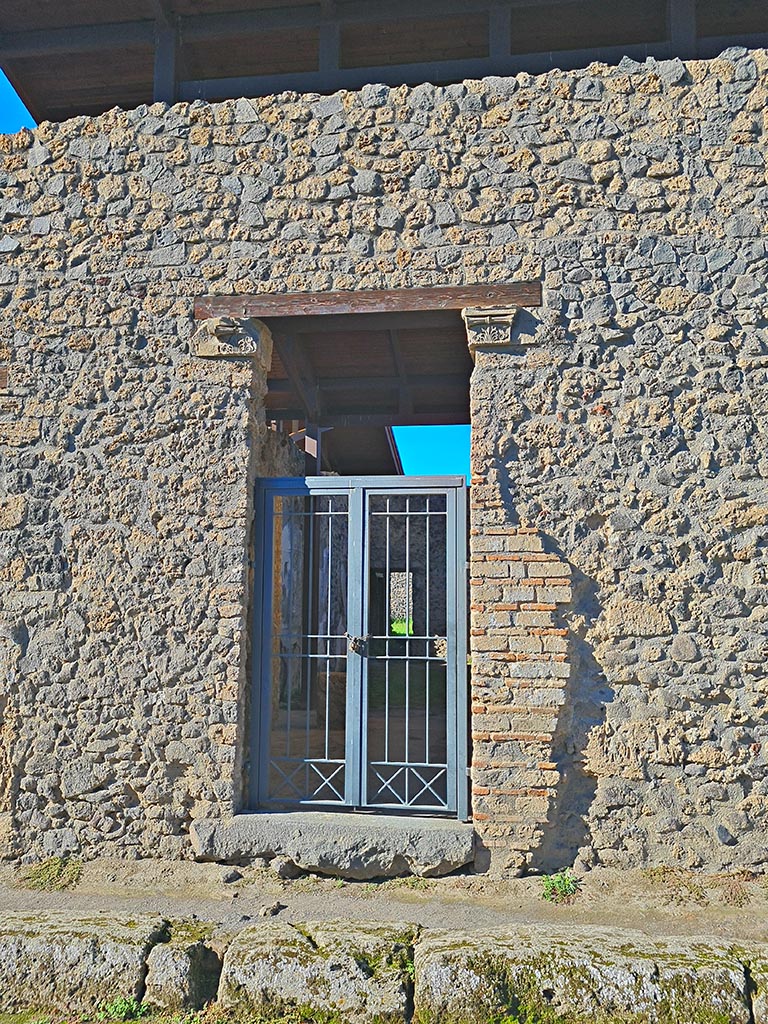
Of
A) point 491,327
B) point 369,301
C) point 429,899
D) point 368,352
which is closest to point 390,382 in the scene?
point 368,352

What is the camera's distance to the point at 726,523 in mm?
5113

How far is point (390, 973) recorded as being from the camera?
3850 mm

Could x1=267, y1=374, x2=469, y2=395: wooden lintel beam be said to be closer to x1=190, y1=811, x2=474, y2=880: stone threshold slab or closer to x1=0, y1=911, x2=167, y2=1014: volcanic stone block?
x1=190, y1=811, x2=474, y2=880: stone threshold slab

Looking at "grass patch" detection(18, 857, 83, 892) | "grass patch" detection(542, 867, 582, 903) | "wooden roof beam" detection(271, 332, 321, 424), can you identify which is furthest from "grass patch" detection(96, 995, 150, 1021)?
"wooden roof beam" detection(271, 332, 321, 424)

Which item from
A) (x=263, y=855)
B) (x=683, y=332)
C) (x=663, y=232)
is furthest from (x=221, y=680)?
(x=663, y=232)

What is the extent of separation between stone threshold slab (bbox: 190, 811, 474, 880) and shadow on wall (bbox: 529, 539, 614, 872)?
1.66ft

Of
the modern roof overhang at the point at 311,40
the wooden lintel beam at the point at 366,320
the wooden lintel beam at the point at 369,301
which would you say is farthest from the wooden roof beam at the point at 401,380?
the modern roof overhang at the point at 311,40

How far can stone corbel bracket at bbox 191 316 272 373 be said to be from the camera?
5.62m

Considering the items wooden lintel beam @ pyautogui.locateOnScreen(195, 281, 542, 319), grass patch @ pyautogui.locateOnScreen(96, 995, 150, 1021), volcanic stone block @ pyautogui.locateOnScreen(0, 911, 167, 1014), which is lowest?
grass patch @ pyautogui.locateOnScreen(96, 995, 150, 1021)

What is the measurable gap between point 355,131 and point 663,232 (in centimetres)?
212

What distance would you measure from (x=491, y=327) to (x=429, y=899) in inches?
137

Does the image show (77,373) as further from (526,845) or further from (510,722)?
(526,845)

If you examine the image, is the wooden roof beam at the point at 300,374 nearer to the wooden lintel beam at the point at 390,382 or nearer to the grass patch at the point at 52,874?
the wooden lintel beam at the point at 390,382

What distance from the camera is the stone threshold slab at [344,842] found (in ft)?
16.5
